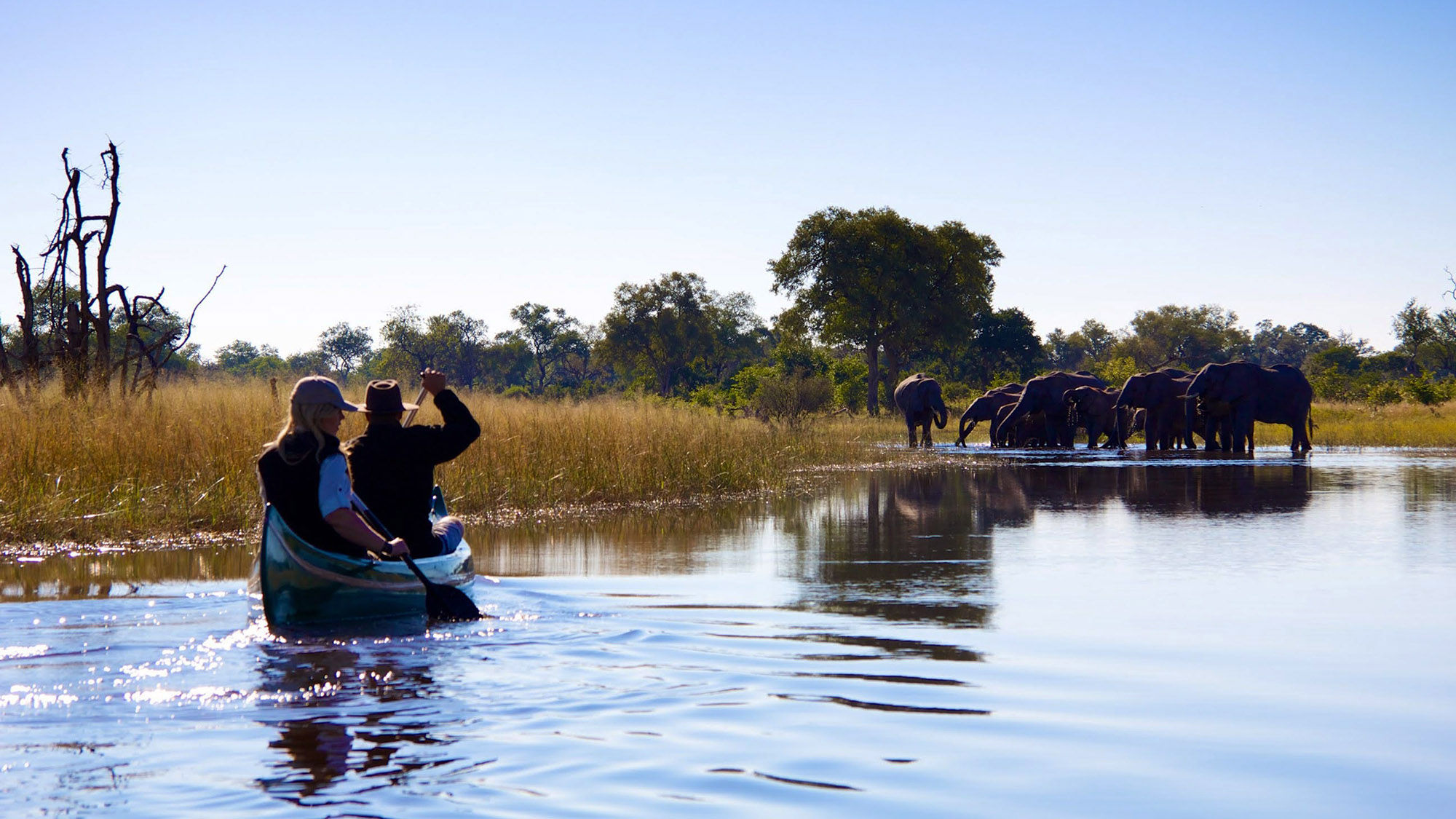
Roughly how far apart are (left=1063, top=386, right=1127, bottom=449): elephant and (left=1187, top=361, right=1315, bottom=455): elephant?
385 cm

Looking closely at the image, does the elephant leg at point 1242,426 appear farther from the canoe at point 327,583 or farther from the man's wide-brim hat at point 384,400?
the canoe at point 327,583

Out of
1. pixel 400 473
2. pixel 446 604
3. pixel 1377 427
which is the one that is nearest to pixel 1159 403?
pixel 1377 427

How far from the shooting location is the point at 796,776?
4914mm

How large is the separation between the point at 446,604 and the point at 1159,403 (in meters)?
30.6

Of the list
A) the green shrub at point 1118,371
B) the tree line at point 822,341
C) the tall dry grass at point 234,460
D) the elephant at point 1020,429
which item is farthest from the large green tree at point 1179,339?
the tall dry grass at point 234,460

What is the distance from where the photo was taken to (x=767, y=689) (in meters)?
6.35

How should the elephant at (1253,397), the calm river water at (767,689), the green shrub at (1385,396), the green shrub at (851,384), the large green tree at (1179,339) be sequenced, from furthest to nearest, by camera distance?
the large green tree at (1179,339) → the green shrub at (851,384) → the green shrub at (1385,396) → the elephant at (1253,397) → the calm river water at (767,689)

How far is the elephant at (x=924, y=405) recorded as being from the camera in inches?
1490

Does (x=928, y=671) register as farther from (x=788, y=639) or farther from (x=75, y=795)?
(x=75, y=795)

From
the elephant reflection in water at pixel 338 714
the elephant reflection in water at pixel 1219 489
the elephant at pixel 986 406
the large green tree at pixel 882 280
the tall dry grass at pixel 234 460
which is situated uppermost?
the large green tree at pixel 882 280

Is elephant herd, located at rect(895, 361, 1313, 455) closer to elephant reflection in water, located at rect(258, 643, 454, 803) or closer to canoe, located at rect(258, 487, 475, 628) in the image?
canoe, located at rect(258, 487, 475, 628)

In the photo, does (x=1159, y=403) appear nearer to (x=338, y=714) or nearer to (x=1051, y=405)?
(x=1051, y=405)

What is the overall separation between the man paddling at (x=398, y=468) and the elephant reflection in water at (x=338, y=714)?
1.55 meters


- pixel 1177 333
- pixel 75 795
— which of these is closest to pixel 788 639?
pixel 75 795
